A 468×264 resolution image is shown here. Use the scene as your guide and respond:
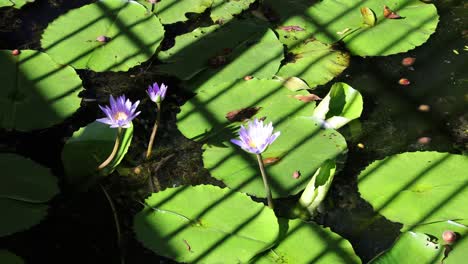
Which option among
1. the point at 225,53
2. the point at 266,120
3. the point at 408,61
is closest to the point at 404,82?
the point at 408,61

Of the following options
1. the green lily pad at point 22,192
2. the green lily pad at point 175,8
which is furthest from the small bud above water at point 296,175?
the green lily pad at point 175,8

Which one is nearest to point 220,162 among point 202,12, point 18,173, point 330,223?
point 330,223

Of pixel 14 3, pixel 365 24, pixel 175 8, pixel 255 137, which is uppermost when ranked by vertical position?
pixel 14 3

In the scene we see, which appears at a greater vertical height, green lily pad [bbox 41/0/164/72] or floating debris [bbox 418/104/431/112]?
green lily pad [bbox 41/0/164/72]

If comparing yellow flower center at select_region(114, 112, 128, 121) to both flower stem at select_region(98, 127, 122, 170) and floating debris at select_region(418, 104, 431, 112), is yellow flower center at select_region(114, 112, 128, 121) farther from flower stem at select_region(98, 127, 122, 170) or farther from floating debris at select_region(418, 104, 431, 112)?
floating debris at select_region(418, 104, 431, 112)

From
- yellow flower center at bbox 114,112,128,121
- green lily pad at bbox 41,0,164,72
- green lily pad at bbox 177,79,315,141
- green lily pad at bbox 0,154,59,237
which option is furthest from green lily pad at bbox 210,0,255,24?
green lily pad at bbox 0,154,59,237

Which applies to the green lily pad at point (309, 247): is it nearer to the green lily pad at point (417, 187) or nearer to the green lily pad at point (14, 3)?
the green lily pad at point (417, 187)

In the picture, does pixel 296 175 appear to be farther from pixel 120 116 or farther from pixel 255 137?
pixel 120 116
